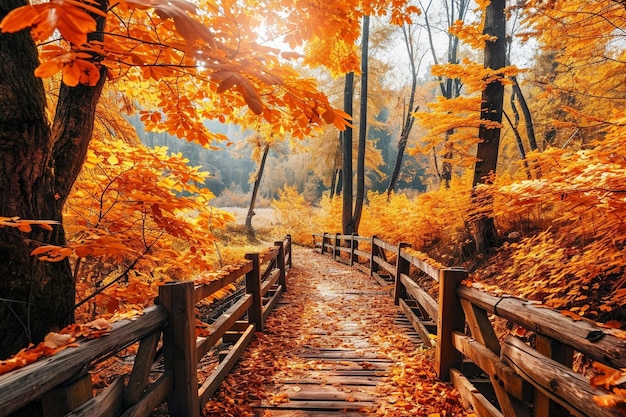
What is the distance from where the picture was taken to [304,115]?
1.90m

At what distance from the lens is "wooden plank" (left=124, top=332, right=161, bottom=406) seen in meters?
1.79

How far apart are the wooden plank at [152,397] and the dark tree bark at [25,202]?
79 cm

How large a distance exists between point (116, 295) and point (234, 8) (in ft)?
9.71

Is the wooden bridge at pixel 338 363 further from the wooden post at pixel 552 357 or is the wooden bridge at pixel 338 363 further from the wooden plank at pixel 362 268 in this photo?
the wooden plank at pixel 362 268

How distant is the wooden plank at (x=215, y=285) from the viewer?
2.64 meters

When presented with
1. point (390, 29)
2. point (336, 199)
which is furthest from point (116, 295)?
point (390, 29)

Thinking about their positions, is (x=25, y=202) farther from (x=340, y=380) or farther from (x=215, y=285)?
(x=340, y=380)

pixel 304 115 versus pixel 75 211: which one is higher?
pixel 304 115

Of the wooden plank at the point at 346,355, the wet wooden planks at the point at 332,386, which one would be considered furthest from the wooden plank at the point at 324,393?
the wooden plank at the point at 346,355

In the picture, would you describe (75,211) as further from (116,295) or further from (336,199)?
(336,199)

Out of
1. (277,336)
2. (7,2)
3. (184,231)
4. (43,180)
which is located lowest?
(277,336)

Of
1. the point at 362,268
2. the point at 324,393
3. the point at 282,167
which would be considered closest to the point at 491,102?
the point at 362,268

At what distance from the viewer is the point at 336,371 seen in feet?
11.2

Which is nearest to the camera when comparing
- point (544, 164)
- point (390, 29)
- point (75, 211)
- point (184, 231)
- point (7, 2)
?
point (7, 2)
